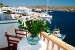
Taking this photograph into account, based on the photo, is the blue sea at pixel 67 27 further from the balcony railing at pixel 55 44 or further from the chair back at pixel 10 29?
the balcony railing at pixel 55 44

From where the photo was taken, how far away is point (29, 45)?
5.87 feet

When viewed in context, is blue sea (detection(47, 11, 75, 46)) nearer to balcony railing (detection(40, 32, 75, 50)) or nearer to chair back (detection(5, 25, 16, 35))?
chair back (detection(5, 25, 16, 35))

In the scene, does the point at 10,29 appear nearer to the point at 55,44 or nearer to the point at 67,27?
the point at 55,44

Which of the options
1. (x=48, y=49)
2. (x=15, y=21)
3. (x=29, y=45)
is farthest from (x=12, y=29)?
(x=29, y=45)

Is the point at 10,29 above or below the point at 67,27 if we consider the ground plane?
above

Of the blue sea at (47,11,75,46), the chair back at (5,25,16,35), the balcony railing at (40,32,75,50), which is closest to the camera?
the balcony railing at (40,32,75,50)

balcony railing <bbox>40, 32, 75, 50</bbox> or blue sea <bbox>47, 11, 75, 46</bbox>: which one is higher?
balcony railing <bbox>40, 32, 75, 50</bbox>

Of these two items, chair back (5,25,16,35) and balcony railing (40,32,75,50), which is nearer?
balcony railing (40,32,75,50)

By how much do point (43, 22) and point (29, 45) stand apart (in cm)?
41

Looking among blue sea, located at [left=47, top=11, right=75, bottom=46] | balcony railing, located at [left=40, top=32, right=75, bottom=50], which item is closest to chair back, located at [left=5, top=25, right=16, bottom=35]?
balcony railing, located at [left=40, top=32, right=75, bottom=50]

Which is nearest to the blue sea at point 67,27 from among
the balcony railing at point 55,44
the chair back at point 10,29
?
the chair back at point 10,29

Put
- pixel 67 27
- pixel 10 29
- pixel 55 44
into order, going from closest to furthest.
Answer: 1. pixel 55 44
2. pixel 10 29
3. pixel 67 27

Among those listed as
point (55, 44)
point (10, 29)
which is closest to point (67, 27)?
point (10, 29)

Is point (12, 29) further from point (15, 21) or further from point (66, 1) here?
point (66, 1)
